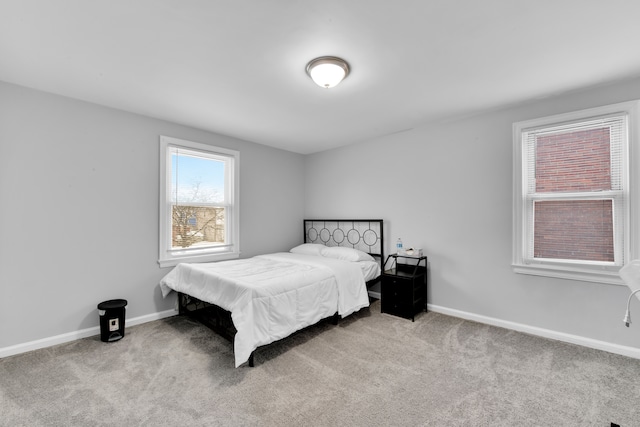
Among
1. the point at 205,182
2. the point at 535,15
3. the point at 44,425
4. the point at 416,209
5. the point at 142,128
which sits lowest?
the point at 44,425

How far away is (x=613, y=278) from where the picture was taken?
2514 millimetres

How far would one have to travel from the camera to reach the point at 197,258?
3.72 m

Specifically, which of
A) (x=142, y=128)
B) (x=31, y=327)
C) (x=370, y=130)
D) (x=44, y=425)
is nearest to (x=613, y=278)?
(x=370, y=130)

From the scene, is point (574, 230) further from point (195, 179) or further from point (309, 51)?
point (195, 179)

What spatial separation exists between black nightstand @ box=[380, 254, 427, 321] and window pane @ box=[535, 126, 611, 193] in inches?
63.7

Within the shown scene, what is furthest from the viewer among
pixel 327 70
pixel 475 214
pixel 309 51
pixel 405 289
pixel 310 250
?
pixel 310 250

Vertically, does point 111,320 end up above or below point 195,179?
below

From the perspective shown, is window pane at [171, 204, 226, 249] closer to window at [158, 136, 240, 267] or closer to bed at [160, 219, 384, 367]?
window at [158, 136, 240, 267]

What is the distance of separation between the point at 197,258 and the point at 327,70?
2.91m

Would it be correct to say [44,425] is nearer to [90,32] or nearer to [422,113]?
[90,32]

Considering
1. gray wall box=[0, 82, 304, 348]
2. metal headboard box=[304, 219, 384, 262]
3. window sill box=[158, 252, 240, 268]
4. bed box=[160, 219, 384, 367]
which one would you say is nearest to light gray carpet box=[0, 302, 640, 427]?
bed box=[160, 219, 384, 367]

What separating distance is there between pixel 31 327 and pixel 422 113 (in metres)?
4.67

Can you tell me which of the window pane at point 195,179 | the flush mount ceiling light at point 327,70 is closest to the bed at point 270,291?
the window pane at point 195,179

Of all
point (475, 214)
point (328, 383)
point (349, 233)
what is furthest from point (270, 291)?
point (475, 214)
